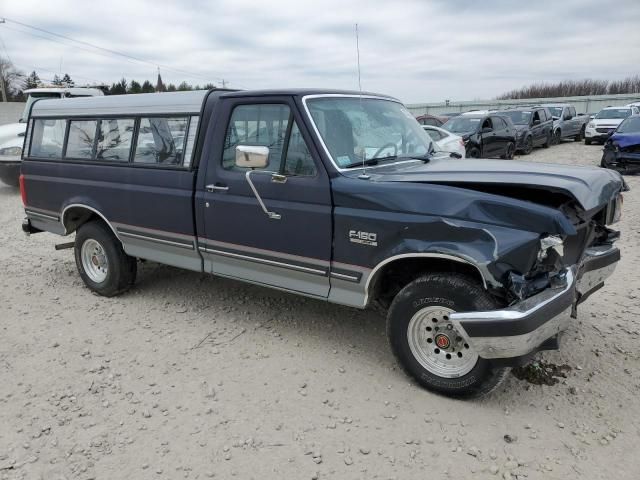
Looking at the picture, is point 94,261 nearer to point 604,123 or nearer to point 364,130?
point 364,130

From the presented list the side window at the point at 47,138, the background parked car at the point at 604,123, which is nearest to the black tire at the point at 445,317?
the side window at the point at 47,138

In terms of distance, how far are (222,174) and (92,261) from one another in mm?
2364

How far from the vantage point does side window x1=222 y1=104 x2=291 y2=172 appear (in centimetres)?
396

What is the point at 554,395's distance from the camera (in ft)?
11.4

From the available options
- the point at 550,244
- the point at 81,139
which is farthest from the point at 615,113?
the point at 81,139

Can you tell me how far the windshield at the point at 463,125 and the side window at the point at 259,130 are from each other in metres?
11.1

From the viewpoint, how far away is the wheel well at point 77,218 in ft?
18.0

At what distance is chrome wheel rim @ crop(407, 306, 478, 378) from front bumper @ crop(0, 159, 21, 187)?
10.9 metres

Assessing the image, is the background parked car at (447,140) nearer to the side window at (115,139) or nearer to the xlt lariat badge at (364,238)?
the side window at (115,139)

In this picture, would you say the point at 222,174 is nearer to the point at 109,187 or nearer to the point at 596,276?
the point at 109,187

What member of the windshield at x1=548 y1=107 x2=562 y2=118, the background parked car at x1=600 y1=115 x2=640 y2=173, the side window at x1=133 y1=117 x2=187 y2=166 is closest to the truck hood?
the side window at x1=133 y1=117 x2=187 y2=166

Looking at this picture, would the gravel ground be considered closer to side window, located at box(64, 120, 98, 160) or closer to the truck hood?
the truck hood

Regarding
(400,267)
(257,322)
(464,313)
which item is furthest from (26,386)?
(464,313)

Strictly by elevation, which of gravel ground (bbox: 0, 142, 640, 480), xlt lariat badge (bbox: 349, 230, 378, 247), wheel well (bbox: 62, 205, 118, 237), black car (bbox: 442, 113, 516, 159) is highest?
black car (bbox: 442, 113, 516, 159)
